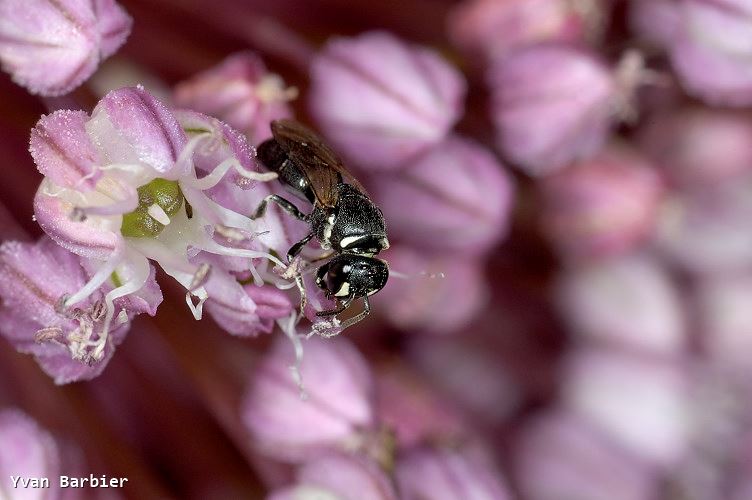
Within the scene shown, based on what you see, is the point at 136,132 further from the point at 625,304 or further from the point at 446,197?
the point at 625,304

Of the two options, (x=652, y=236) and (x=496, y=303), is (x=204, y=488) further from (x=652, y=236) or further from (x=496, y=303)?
(x=652, y=236)

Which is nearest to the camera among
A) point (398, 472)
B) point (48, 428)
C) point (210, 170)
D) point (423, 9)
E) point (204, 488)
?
point (210, 170)

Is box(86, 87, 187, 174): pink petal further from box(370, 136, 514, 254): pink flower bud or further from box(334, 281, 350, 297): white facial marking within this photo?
box(370, 136, 514, 254): pink flower bud

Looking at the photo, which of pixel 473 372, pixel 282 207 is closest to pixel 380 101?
pixel 282 207

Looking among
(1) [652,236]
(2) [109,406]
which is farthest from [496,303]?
(2) [109,406]

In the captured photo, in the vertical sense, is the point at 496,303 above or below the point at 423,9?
below

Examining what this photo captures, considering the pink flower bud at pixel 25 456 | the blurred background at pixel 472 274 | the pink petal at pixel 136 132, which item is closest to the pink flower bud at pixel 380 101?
the blurred background at pixel 472 274

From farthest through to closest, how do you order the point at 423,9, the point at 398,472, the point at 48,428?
the point at 423,9 → the point at 398,472 → the point at 48,428
